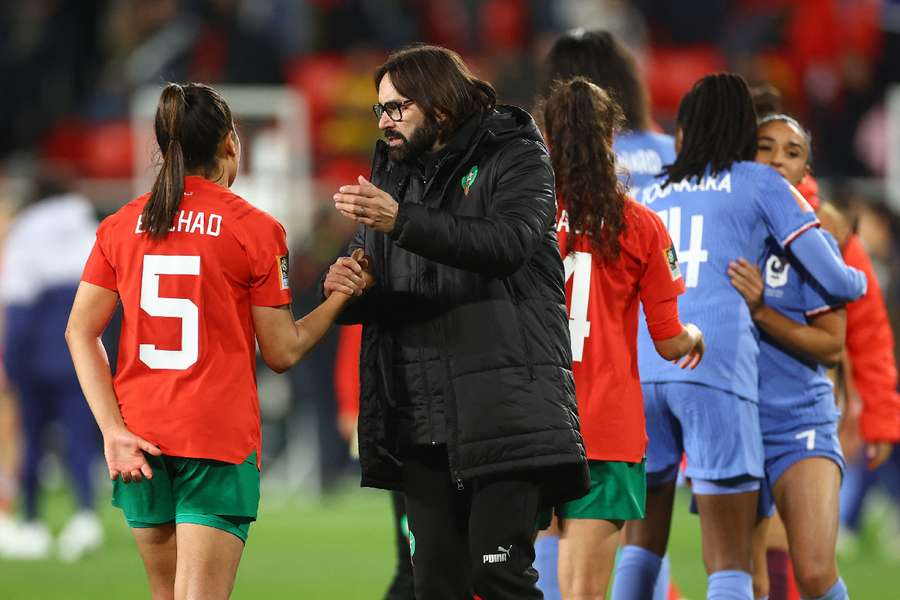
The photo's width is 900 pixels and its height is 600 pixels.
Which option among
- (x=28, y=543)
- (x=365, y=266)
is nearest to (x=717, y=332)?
(x=365, y=266)

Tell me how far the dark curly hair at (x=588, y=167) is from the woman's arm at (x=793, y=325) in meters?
0.60

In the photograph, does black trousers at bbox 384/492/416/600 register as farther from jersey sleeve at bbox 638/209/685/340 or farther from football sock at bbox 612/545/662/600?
jersey sleeve at bbox 638/209/685/340

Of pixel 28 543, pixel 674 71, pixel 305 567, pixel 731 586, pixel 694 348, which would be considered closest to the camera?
pixel 694 348

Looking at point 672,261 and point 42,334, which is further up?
point 672,261

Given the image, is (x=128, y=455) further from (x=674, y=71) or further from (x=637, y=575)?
(x=674, y=71)

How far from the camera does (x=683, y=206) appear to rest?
538cm

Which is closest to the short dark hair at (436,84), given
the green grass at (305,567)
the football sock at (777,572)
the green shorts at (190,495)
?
the green shorts at (190,495)

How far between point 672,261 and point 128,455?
5.99 feet

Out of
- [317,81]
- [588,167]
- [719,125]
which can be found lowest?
[588,167]

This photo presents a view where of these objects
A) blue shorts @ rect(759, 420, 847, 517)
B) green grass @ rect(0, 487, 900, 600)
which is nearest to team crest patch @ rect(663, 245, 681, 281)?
blue shorts @ rect(759, 420, 847, 517)

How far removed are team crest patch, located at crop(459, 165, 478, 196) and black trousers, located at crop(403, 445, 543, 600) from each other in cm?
75

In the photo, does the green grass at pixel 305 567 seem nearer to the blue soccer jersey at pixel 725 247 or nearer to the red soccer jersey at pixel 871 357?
the red soccer jersey at pixel 871 357

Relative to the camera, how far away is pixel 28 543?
405 inches

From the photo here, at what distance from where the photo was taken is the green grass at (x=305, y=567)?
8.27m
